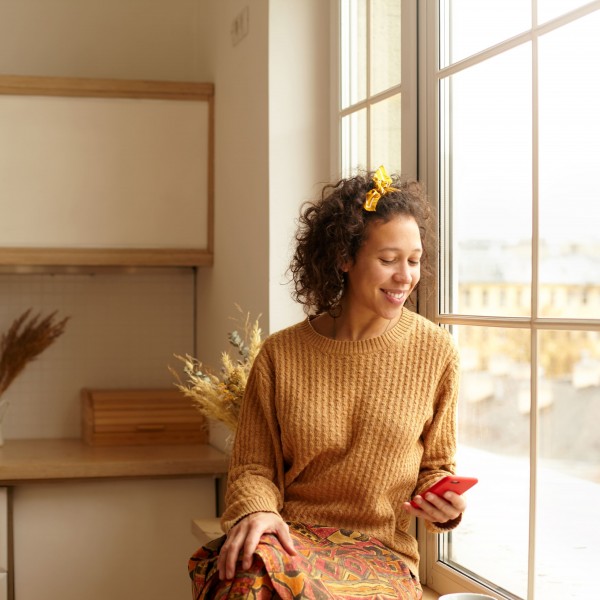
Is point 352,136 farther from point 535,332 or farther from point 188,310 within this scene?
point 188,310

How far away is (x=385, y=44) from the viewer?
226cm

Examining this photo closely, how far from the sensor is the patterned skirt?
1.42m

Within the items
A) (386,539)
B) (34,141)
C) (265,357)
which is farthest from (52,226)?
(386,539)

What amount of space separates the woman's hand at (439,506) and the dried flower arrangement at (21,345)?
2099 mm

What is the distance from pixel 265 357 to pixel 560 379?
0.51m

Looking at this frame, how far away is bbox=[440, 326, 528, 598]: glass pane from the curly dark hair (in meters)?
0.22

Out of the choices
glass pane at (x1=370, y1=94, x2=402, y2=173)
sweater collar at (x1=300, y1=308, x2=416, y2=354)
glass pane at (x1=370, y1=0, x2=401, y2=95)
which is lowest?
sweater collar at (x1=300, y1=308, x2=416, y2=354)

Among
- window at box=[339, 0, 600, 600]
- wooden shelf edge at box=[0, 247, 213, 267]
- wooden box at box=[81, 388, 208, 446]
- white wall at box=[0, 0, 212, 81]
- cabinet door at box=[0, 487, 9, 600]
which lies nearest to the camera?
window at box=[339, 0, 600, 600]

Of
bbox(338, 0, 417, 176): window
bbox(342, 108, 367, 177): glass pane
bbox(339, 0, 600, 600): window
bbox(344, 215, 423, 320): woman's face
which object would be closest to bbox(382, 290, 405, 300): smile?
bbox(344, 215, 423, 320): woman's face

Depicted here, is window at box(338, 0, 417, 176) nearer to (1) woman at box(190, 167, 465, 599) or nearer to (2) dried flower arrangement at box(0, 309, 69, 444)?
(1) woman at box(190, 167, 465, 599)

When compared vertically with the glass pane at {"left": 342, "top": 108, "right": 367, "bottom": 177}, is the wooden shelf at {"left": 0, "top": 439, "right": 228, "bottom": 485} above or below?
below

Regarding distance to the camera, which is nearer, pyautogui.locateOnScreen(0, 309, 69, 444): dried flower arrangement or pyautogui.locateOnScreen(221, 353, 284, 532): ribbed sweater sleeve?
pyautogui.locateOnScreen(221, 353, 284, 532): ribbed sweater sleeve

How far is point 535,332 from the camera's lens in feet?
5.45

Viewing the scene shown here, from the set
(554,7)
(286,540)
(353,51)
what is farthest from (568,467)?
(353,51)
